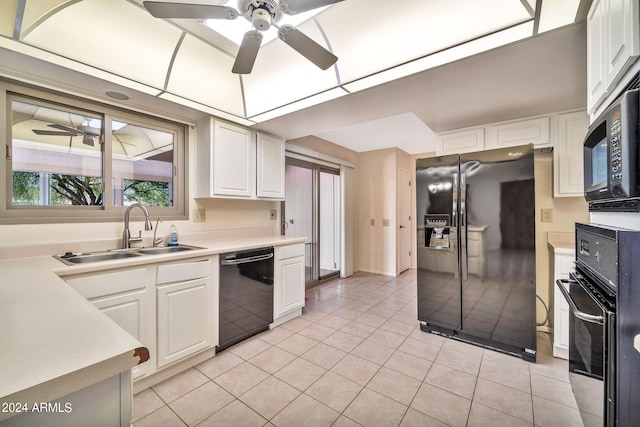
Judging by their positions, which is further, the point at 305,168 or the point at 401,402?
the point at 305,168

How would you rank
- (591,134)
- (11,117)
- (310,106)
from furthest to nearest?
(310,106) < (11,117) < (591,134)

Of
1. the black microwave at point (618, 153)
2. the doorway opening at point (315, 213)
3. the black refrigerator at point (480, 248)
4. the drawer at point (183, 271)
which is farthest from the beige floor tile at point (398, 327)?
the black microwave at point (618, 153)

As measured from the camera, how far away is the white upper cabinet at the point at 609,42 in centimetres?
86

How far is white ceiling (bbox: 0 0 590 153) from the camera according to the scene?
1.46 meters

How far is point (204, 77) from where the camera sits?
2199 millimetres

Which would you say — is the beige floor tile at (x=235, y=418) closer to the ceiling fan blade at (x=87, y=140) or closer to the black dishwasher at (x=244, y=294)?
the black dishwasher at (x=244, y=294)

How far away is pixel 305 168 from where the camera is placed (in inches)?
163

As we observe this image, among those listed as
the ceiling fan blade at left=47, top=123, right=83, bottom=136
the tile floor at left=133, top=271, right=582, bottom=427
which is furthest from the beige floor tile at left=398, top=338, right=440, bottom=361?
the ceiling fan blade at left=47, top=123, right=83, bottom=136

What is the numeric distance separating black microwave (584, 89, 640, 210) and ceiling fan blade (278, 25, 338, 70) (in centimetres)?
125

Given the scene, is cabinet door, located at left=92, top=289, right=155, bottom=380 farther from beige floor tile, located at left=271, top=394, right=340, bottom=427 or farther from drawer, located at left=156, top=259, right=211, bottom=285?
beige floor tile, located at left=271, top=394, right=340, bottom=427

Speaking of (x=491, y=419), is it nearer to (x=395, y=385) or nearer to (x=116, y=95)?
(x=395, y=385)

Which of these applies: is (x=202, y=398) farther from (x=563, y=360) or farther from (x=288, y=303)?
(x=563, y=360)

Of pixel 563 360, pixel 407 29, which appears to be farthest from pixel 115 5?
pixel 563 360

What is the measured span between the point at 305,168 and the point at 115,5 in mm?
2763
